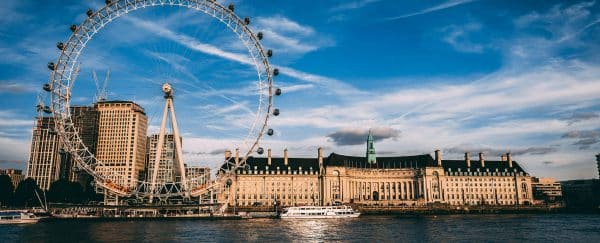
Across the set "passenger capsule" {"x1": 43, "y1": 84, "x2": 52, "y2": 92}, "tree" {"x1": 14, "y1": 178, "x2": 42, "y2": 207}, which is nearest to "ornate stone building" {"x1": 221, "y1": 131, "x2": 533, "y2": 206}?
"tree" {"x1": 14, "y1": 178, "x2": 42, "y2": 207}

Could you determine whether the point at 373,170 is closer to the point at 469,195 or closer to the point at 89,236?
the point at 469,195

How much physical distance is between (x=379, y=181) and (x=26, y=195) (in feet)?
376

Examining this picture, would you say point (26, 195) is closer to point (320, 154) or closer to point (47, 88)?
point (47, 88)

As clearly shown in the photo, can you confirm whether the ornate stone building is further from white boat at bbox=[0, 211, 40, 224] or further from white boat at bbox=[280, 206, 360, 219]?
white boat at bbox=[0, 211, 40, 224]

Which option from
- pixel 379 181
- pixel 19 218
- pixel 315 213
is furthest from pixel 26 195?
pixel 379 181

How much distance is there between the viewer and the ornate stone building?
15338 centimetres

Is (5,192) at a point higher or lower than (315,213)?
higher

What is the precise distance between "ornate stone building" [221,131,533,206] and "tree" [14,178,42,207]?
5499 centimetres

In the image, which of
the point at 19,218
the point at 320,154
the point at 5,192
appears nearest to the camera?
the point at 19,218

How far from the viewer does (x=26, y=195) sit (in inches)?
5034

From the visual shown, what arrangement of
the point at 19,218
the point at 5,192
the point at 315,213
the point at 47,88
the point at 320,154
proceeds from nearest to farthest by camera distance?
the point at 47,88, the point at 19,218, the point at 315,213, the point at 5,192, the point at 320,154

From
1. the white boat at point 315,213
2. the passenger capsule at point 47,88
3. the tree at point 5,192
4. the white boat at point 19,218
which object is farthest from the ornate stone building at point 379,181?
the passenger capsule at point 47,88

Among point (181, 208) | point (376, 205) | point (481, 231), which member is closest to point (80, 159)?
point (181, 208)

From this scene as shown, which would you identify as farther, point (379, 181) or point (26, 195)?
point (379, 181)
